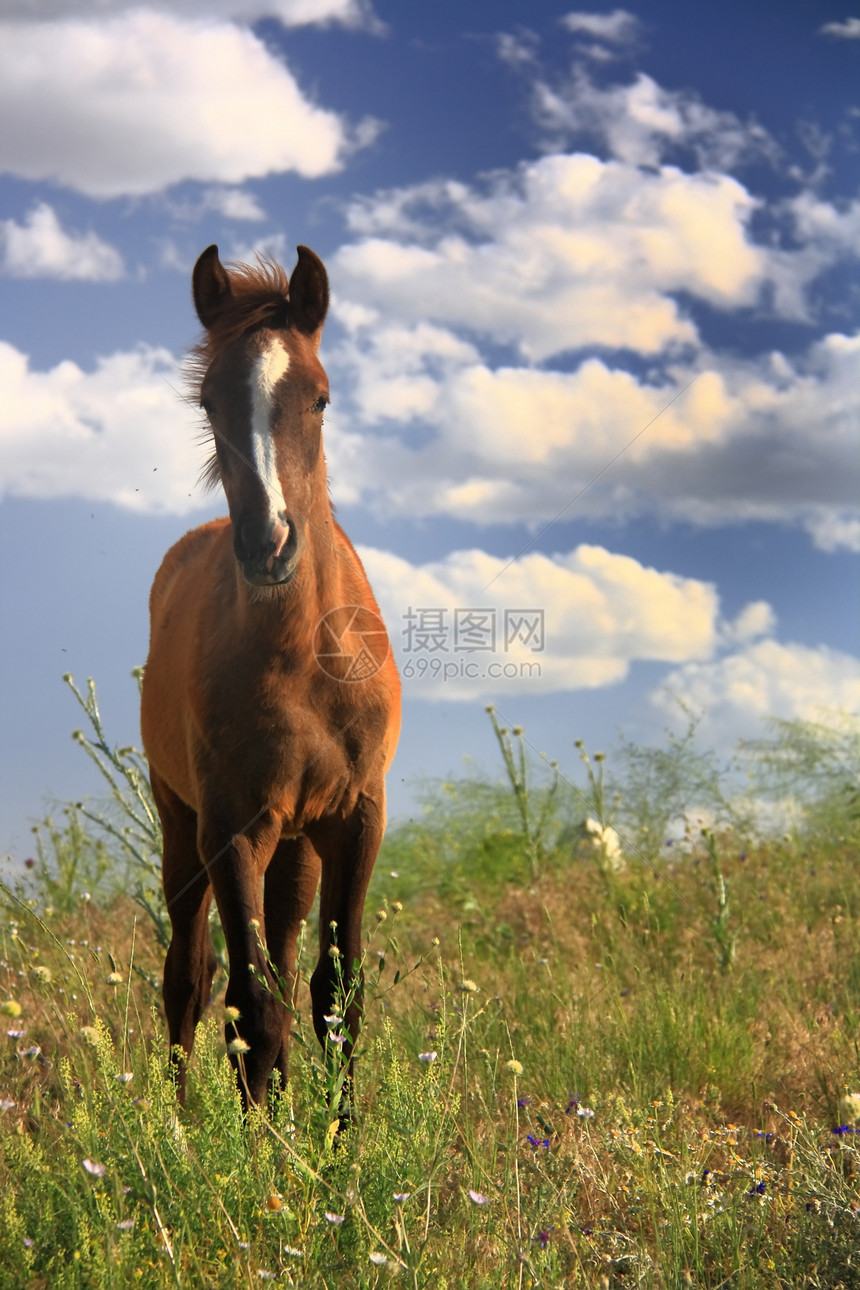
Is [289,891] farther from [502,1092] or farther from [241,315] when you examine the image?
[241,315]

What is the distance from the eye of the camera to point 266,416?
336 cm

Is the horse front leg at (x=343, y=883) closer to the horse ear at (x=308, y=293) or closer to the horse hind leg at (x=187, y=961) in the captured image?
the horse hind leg at (x=187, y=961)

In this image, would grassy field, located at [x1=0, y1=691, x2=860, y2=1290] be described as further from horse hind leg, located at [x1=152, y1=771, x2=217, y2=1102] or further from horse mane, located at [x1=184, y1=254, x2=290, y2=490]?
horse mane, located at [x1=184, y1=254, x2=290, y2=490]

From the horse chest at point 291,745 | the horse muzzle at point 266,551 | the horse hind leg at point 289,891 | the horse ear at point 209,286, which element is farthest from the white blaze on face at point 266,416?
the horse hind leg at point 289,891

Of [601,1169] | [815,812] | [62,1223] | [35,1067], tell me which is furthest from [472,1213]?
[815,812]

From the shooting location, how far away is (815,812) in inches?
348

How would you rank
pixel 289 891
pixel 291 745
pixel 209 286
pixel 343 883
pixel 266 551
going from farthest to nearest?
1. pixel 289 891
2. pixel 209 286
3. pixel 343 883
4. pixel 291 745
5. pixel 266 551

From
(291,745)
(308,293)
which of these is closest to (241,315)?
(308,293)

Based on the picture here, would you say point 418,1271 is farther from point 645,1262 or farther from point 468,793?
point 468,793

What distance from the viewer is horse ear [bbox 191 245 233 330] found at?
12.3 ft

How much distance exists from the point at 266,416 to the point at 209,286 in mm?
766

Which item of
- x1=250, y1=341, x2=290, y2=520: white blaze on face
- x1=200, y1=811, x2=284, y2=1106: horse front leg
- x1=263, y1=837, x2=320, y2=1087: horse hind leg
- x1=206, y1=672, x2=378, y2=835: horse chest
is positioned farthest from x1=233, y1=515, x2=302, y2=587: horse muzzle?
x1=263, y1=837, x2=320, y2=1087: horse hind leg

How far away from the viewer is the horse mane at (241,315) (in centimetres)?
359

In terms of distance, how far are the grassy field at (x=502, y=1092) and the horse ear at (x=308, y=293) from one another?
223cm
